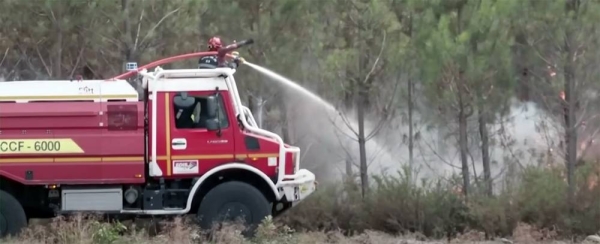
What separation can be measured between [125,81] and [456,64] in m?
6.00

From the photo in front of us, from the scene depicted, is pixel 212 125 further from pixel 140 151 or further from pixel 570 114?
pixel 570 114

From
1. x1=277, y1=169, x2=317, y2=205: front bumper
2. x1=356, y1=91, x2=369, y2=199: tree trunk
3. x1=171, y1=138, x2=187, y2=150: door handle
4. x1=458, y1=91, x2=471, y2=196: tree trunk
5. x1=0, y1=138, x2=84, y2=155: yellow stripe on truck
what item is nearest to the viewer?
x1=0, y1=138, x2=84, y2=155: yellow stripe on truck

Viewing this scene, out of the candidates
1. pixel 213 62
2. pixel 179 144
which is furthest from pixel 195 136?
pixel 213 62

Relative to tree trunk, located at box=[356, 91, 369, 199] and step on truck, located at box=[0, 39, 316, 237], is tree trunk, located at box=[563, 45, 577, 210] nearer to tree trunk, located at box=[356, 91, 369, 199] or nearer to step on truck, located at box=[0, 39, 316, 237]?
tree trunk, located at box=[356, 91, 369, 199]

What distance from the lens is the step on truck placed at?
1172 cm

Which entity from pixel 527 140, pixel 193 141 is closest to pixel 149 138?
pixel 193 141

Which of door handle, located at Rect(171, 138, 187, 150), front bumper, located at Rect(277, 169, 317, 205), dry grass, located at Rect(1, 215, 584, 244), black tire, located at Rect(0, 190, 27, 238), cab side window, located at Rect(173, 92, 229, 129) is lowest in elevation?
dry grass, located at Rect(1, 215, 584, 244)

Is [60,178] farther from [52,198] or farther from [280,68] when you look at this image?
[280,68]

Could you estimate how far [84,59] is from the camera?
1869 cm

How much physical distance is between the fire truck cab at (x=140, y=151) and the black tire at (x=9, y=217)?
12 millimetres

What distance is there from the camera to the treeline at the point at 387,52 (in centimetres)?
1577

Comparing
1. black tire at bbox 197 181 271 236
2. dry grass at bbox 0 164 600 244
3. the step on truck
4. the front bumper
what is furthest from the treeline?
the step on truck

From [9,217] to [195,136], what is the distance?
8.08ft

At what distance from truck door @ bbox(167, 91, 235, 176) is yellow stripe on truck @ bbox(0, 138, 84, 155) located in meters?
1.16
